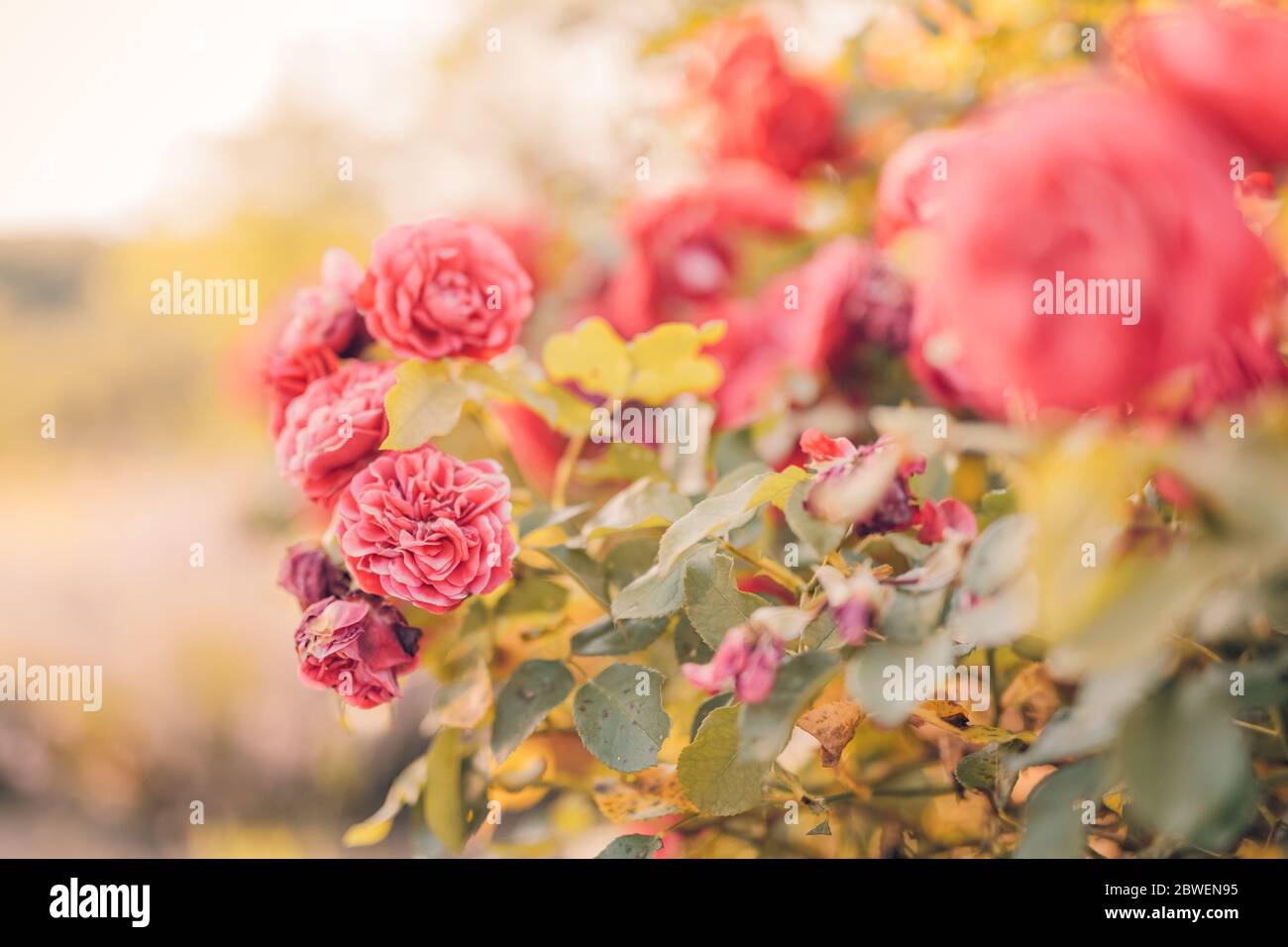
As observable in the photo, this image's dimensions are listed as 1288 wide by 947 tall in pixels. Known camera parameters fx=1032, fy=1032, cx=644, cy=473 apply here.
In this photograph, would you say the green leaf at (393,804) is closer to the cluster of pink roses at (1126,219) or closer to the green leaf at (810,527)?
the green leaf at (810,527)

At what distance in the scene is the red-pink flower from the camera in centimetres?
74

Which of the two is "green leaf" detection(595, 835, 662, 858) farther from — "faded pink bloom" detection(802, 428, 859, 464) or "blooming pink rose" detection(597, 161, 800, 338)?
"blooming pink rose" detection(597, 161, 800, 338)

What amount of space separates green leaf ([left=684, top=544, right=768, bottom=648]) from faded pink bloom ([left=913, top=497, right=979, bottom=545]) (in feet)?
0.29

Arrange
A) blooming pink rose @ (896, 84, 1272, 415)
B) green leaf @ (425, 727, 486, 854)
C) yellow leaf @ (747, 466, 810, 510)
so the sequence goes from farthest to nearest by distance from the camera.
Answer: green leaf @ (425, 727, 486, 854) < yellow leaf @ (747, 466, 810, 510) < blooming pink rose @ (896, 84, 1272, 415)

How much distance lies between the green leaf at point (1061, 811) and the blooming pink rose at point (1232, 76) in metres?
0.18

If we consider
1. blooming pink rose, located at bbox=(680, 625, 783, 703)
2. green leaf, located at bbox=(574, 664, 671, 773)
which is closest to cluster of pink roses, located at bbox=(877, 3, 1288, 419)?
blooming pink rose, located at bbox=(680, 625, 783, 703)

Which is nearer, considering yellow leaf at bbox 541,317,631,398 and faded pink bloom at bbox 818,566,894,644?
faded pink bloom at bbox 818,566,894,644

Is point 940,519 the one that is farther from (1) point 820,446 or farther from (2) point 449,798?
(2) point 449,798

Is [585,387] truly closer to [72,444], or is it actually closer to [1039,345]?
[1039,345]

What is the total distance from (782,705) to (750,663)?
0.02 meters

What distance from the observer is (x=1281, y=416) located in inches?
9.6

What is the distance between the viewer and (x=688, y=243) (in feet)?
2.23

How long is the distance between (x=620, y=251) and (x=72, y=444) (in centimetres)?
250

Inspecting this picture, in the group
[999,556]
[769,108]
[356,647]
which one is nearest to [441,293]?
[356,647]
